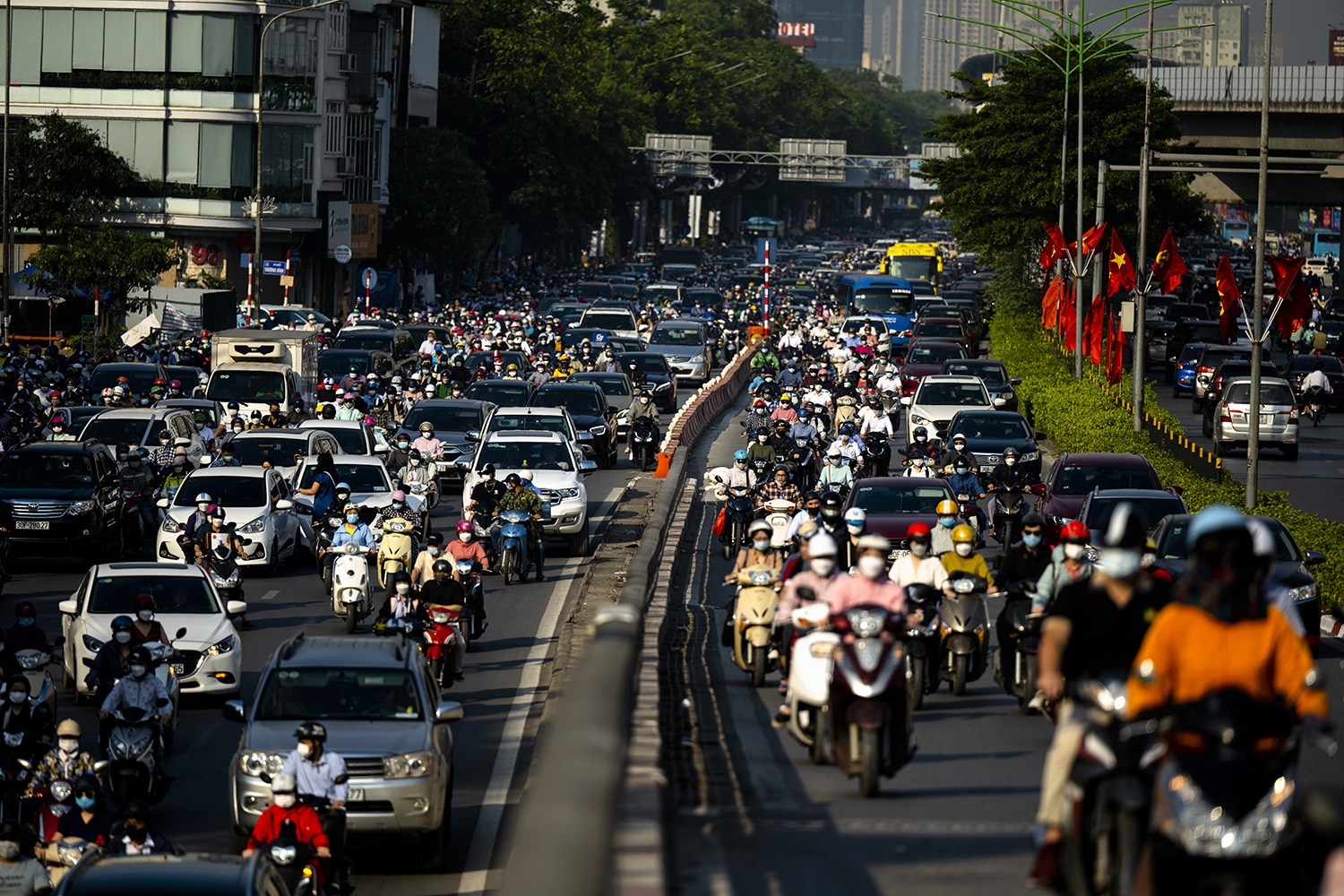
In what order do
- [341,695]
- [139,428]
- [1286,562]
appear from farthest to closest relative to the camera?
1. [139,428]
2. [1286,562]
3. [341,695]

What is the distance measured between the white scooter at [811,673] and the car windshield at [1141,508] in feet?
36.2

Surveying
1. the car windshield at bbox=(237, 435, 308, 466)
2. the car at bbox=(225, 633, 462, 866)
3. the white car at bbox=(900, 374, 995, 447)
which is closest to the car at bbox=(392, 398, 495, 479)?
the car windshield at bbox=(237, 435, 308, 466)

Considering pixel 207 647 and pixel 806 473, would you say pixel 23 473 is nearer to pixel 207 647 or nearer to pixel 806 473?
pixel 207 647

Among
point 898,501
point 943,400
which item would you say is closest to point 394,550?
point 898,501

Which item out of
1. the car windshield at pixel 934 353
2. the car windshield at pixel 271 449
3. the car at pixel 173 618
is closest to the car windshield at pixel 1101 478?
the car windshield at pixel 271 449

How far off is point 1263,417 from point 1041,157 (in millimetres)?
30446

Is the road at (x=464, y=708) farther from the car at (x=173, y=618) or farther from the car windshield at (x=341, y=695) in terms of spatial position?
the car windshield at (x=341, y=695)

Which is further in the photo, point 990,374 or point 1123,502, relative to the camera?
point 990,374

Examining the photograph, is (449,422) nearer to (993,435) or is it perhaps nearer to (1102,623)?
(993,435)

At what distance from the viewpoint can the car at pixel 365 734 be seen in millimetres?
14148

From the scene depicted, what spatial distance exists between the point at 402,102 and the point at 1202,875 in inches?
3360

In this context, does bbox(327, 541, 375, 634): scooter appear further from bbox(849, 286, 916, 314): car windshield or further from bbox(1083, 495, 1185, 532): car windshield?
bbox(849, 286, 916, 314): car windshield

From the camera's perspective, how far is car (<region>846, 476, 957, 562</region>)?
24.8 m

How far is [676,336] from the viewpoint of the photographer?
193 feet
